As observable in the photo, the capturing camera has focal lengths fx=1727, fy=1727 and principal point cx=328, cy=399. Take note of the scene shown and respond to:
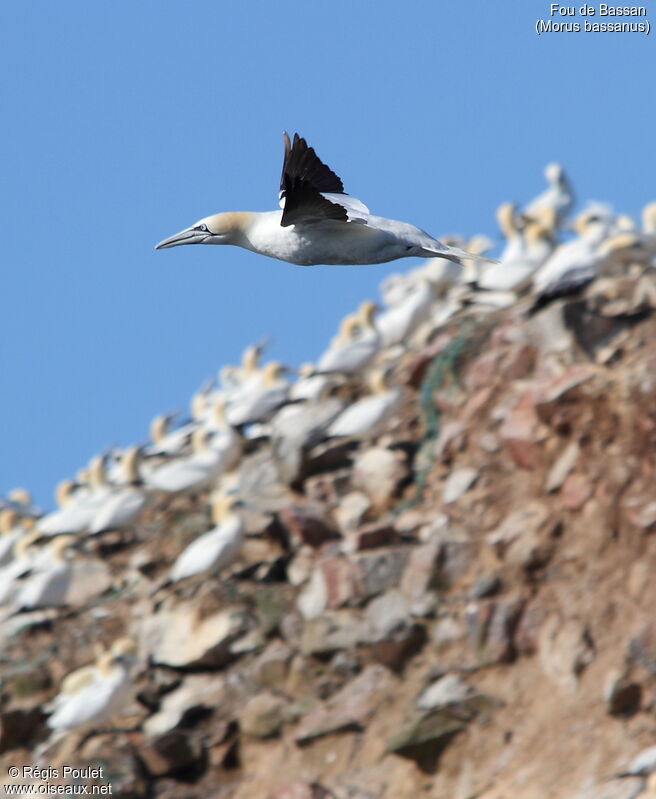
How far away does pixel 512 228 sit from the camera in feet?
58.3

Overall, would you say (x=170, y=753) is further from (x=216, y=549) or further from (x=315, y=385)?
(x=315, y=385)

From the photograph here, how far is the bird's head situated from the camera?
6703 millimetres

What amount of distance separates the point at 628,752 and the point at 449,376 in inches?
158

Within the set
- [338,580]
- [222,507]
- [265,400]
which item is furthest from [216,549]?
[265,400]

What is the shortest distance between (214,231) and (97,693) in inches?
212

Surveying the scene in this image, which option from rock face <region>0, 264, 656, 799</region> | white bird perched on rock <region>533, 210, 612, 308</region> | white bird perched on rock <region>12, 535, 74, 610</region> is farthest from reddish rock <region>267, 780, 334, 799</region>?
white bird perched on rock <region>533, 210, 612, 308</region>

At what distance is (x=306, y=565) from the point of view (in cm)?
1195

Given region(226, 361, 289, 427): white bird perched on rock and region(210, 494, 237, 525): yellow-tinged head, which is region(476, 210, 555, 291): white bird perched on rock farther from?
region(210, 494, 237, 525): yellow-tinged head

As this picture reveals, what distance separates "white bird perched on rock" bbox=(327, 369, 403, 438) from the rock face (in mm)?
133

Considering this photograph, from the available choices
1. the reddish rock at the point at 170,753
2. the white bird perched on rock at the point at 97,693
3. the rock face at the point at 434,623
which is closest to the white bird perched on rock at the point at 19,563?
the rock face at the point at 434,623

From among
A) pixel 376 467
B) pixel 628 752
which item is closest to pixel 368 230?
pixel 628 752

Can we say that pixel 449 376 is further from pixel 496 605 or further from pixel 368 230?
pixel 368 230

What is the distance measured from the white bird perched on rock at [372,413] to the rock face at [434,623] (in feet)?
0.44

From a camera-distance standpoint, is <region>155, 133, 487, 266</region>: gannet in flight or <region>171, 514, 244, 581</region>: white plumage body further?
<region>171, 514, 244, 581</region>: white plumage body
